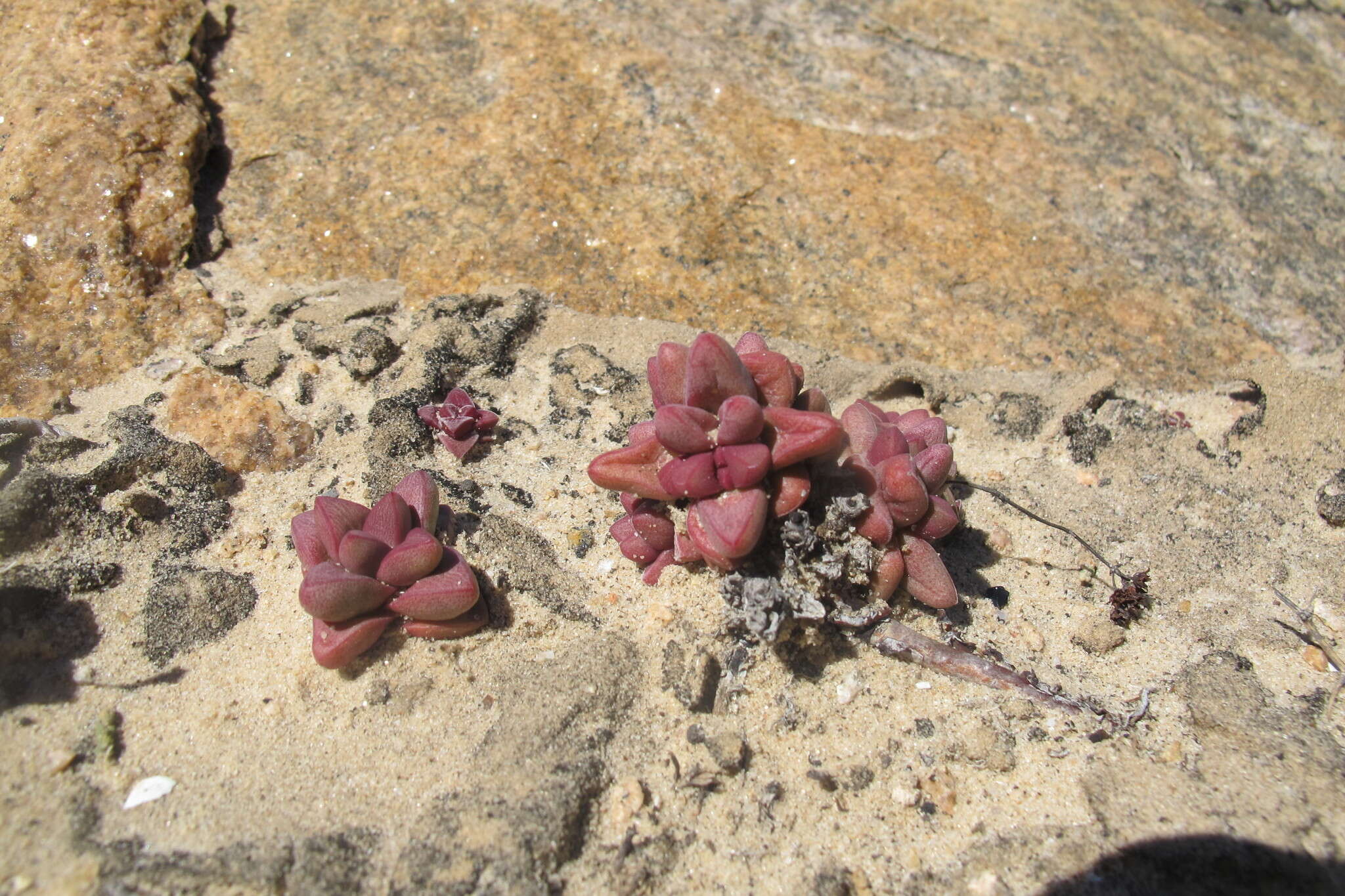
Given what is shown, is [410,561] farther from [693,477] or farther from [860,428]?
[860,428]

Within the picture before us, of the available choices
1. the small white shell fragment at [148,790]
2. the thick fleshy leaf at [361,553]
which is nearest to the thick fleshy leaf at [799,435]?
the thick fleshy leaf at [361,553]

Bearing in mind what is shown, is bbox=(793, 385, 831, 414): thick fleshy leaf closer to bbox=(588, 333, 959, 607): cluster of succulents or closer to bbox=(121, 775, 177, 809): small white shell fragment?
bbox=(588, 333, 959, 607): cluster of succulents

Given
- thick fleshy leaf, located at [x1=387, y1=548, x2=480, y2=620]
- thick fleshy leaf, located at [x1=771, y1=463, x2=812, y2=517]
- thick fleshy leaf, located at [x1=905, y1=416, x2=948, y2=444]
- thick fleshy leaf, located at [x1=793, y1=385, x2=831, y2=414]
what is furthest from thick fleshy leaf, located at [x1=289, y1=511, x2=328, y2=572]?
thick fleshy leaf, located at [x1=905, y1=416, x2=948, y2=444]

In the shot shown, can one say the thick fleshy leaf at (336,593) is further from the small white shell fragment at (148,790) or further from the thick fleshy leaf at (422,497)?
the small white shell fragment at (148,790)

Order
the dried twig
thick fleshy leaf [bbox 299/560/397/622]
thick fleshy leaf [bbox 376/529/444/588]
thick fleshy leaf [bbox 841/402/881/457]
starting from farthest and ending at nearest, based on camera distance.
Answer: the dried twig, thick fleshy leaf [bbox 841/402/881/457], thick fleshy leaf [bbox 376/529/444/588], thick fleshy leaf [bbox 299/560/397/622]

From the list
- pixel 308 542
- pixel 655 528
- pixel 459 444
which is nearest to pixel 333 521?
pixel 308 542
